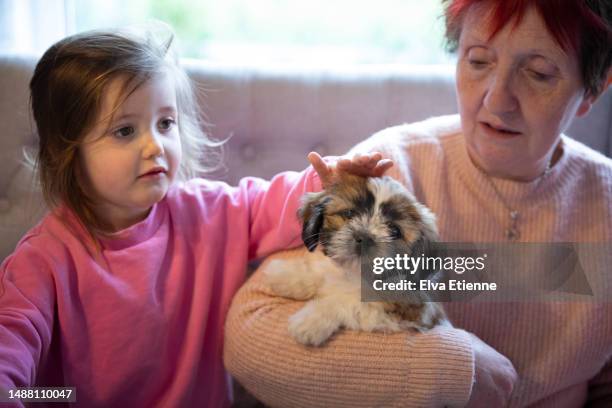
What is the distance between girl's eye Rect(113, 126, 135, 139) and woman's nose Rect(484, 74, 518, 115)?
832 mm

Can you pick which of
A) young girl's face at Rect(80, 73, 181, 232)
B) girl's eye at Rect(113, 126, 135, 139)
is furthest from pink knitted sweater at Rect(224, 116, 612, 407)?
girl's eye at Rect(113, 126, 135, 139)

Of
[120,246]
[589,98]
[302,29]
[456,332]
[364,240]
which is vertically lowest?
[456,332]

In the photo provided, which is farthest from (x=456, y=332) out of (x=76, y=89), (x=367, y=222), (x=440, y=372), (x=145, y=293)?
(x=76, y=89)

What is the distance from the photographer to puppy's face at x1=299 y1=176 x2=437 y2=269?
3.68ft

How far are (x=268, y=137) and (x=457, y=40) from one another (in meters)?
0.69

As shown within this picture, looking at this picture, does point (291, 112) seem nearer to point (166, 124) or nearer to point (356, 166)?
point (166, 124)

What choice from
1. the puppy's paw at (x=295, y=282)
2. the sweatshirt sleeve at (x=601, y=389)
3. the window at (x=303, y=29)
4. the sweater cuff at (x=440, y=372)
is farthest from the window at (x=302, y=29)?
the sweater cuff at (x=440, y=372)

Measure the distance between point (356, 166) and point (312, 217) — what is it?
146 millimetres

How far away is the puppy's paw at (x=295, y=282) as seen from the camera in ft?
4.21

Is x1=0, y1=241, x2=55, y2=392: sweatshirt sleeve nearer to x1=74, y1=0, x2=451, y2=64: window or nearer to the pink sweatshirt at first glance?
the pink sweatshirt

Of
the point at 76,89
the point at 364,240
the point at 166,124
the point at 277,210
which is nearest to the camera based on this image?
the point at 364,240

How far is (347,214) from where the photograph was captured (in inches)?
45.2

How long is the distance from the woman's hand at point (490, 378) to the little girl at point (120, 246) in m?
0.49

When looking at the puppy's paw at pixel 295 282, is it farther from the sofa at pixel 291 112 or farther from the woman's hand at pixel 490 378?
the sofa at pixel 291 112
